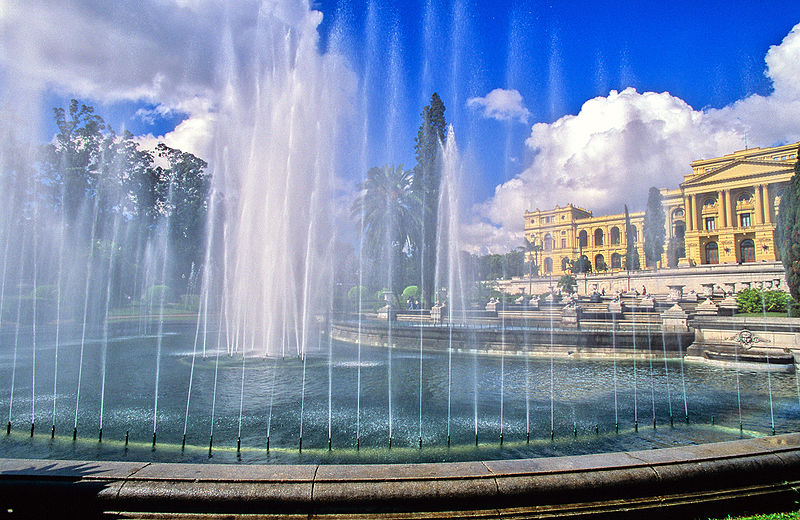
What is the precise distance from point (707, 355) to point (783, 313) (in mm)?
11604

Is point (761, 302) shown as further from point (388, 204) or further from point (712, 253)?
point (712, 253)

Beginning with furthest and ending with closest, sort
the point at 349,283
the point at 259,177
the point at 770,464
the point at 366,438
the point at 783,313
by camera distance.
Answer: the point at 349,283 → the point at 783,313 → the point at 259,177 → the point at 366,438 → the point at 770,464

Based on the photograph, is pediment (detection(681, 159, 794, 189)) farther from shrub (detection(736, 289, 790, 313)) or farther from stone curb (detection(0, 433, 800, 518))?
stone curb (detection(0, 433, 800, 518))

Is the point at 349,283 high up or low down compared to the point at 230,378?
up

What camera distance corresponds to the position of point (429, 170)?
3753 cm

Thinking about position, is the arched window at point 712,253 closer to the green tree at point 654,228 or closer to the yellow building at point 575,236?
the green tree at point 654,228

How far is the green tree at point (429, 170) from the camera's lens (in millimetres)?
36406

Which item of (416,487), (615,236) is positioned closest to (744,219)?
(615,236)

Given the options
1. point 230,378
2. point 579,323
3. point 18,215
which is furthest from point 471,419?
point 18,215

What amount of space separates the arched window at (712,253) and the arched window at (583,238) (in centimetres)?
2916

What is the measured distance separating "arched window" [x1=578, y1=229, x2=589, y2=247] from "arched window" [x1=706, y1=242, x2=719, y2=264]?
95.7ft

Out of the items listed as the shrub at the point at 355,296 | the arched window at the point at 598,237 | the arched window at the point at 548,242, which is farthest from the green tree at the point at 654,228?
the shrub at the point at 355,296

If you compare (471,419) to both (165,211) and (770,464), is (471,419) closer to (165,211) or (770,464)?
(770,464)

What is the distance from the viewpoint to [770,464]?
3.62 m
